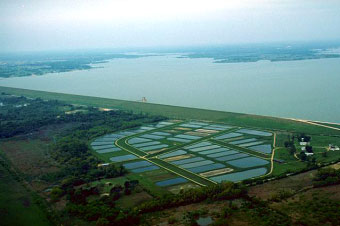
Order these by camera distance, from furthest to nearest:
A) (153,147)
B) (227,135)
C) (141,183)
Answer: (227,135), (153,147), (141,183)

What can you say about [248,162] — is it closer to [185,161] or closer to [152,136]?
[185,161]

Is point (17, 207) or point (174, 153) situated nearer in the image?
point (17, 207)

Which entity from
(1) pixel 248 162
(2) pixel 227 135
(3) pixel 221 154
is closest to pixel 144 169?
(3) pixel 221 154

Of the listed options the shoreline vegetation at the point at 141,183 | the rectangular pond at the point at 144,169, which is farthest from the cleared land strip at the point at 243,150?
the rectangular pond at the point at 144,169

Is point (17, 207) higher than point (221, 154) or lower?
lower

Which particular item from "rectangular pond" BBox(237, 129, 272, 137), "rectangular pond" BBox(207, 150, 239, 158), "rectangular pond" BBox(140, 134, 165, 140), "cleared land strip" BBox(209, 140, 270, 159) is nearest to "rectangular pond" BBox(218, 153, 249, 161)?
"rectangular pond" BBox(207, 150, 239, 158)
